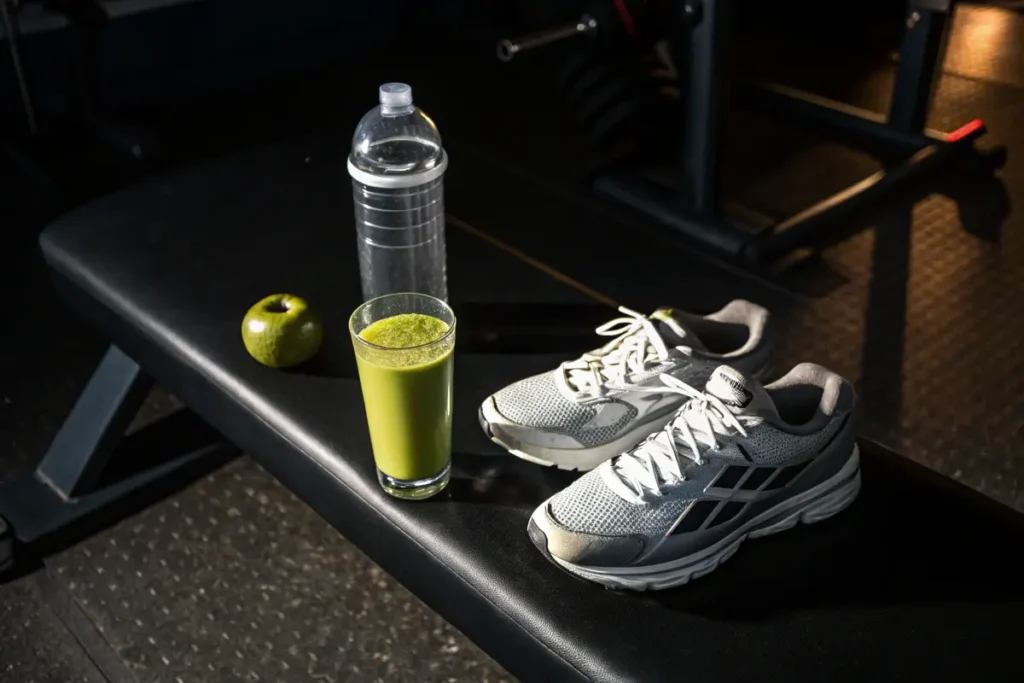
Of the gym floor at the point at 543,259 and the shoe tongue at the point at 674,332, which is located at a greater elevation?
the shoe tongue at the point at 674,332

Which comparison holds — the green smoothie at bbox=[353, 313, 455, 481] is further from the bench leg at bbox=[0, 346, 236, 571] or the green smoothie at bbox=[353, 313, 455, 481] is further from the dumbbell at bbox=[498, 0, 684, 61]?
the dumbbell at bbox=[498, 0, 684, 61]

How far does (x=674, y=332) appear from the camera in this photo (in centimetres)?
100

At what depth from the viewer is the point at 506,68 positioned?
2.85 metres

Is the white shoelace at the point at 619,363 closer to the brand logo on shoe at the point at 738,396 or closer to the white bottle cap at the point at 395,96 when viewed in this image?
the brand logo on shoe at the point at 738,396

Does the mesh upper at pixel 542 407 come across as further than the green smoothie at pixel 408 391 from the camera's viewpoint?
Yes

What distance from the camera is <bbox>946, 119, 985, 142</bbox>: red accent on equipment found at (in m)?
2.21

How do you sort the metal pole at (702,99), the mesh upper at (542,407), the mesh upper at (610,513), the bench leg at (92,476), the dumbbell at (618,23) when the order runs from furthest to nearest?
the dumbbell at (618,23), the metal pole at (702,99), the bench leg at (92,476), the mesh upper at (542,407), the mesh upper at (610,513)

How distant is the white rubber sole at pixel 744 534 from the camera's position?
2.77ft

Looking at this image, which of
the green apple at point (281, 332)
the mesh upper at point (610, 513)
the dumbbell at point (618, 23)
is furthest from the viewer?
the dumbbell at point (618, 23)

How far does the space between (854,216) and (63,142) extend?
1762 mm

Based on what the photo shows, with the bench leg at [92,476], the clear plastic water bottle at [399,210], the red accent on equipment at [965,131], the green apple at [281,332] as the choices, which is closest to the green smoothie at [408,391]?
the green apple at [281,332]

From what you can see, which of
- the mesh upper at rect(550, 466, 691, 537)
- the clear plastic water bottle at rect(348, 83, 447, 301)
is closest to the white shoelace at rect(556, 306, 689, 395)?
the mesh upper at rect(550, 466, 691, 537)

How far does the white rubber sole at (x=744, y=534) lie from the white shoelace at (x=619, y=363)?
0.57 feet

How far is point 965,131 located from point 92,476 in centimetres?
190
